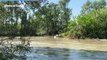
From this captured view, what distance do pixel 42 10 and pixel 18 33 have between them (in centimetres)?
93

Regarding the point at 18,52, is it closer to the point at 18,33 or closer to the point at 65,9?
the point at 18,33

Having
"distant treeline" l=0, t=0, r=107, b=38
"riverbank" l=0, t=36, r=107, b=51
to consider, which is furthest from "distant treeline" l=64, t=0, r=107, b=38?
"riverbank" l=0, t=36, r=107, b=51

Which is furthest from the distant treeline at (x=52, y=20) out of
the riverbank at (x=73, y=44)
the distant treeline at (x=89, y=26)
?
the riverbank at (x=73, y=44)

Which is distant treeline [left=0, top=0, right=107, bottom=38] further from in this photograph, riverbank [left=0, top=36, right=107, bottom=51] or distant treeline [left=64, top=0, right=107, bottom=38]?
riverbank [left=0, top=36, right=107, bottom=51]

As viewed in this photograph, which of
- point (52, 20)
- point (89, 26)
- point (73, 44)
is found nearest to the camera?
point (73, 44)

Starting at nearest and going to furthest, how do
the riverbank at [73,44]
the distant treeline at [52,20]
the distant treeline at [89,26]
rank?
the distant treeline at [52,20], the riverbank at [73,44], the distant treeline at [89,26]

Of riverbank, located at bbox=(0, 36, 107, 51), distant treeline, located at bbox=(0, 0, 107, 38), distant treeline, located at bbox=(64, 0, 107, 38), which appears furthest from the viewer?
distant treeline, located at bbox=(64, 0, 107, 38)

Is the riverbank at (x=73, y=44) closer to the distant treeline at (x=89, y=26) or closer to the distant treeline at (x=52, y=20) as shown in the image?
the distant treeline at (x=52, y=20)

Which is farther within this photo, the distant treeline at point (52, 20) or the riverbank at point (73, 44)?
the riverbank at point (73, 44)

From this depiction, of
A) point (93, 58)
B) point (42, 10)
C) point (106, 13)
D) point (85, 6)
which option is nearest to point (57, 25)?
point (85, 6)

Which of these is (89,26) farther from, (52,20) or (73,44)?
(73,44)

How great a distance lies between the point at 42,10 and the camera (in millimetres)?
8336

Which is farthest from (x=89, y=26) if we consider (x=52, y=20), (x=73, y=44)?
(x=73, y=44)

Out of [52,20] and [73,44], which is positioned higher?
[52,20]
